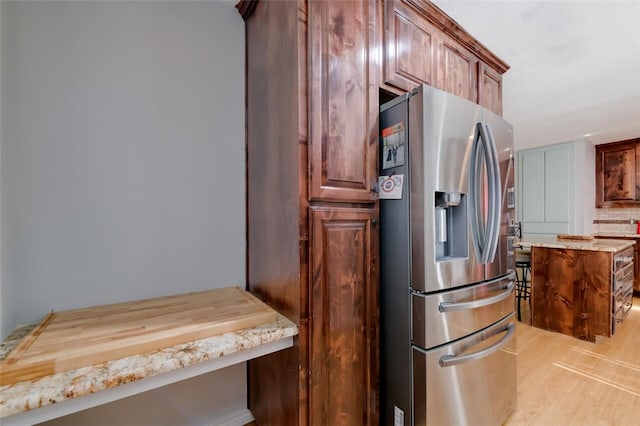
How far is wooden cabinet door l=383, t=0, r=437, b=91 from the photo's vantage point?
1335 millimetres

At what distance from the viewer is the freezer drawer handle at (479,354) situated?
3.84 ft

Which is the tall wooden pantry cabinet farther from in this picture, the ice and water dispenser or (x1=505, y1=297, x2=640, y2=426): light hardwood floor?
Result: (x1=505, y1=297, x2=640, y2=426): light hardwood floor

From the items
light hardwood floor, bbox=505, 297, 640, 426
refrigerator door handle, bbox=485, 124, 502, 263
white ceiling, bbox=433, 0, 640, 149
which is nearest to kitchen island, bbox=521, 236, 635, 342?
light hardwood floor, bbox=505, 297, 640, 426

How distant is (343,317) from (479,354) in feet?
2.33

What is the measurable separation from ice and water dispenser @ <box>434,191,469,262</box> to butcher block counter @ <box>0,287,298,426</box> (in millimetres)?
790

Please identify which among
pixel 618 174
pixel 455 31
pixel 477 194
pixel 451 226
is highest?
pixel 455 31

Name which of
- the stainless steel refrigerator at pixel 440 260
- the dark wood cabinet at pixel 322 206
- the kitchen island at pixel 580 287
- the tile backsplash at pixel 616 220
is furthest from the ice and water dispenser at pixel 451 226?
the tile backsplash at pixel 616 220

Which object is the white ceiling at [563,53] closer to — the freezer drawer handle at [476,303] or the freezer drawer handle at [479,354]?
the freezer drawer handle at [476,303]

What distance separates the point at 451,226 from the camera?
1.31 m

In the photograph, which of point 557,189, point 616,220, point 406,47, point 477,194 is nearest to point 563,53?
point 406,47

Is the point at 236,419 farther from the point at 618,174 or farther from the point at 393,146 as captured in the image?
the point at 618,174

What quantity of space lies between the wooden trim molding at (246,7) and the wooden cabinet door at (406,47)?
0.72 meters

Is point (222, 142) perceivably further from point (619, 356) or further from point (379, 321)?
point (619, 356)

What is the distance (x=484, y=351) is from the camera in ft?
4.29
